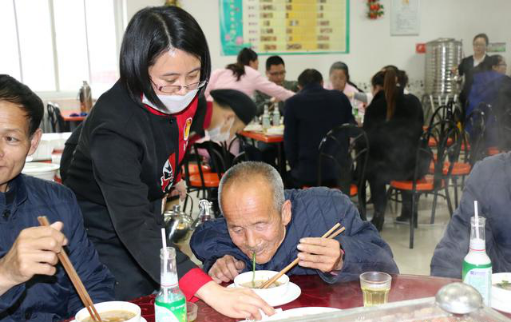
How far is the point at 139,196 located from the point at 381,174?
3.53 m

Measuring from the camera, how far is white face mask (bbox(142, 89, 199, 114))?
1.64 m

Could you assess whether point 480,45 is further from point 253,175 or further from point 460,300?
point 460,300

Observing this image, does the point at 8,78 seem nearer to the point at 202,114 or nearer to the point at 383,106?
the point at 202,114

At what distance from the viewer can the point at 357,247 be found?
1.69 meters

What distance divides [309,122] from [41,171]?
2391 mm

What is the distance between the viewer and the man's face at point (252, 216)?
5.44 ft

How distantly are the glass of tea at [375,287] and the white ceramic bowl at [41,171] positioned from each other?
1.89 metres

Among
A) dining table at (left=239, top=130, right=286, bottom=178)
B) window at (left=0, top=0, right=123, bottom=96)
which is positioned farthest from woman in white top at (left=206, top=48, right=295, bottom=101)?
window at (left=0, top=0, right=123, bottom=96)

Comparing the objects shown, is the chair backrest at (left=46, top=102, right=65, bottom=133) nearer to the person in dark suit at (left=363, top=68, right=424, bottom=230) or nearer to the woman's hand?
the person in dark suit at (left=363, top=68, right=424, bottom=230)

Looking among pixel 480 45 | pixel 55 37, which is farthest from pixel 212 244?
pixel 480 45

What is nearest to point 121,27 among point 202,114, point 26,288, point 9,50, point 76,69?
point 76,69

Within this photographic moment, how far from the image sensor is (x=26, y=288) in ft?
5.08

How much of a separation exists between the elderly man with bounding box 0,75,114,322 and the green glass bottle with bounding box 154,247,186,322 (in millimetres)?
429

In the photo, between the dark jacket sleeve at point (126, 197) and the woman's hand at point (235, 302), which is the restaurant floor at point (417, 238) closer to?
the dark jacket sleeve at point (126, 197)
